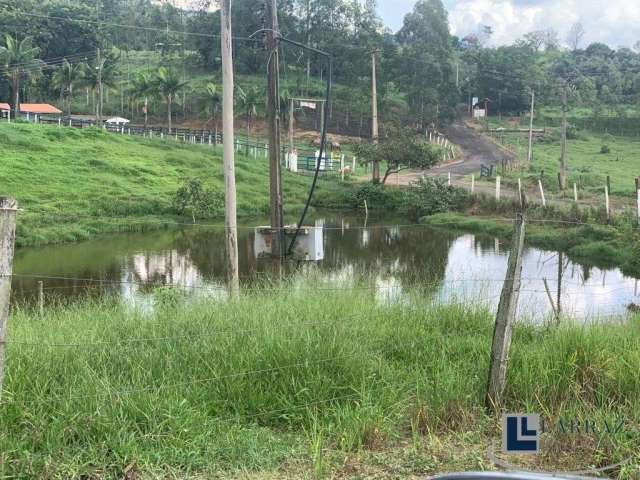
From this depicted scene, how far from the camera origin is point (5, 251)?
3645 millimetres

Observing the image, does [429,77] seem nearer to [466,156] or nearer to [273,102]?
[466,156]

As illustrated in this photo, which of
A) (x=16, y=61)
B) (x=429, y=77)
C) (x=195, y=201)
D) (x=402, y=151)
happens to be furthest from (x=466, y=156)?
(x=16, y=61)

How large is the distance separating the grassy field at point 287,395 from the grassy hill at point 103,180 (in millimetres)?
18799

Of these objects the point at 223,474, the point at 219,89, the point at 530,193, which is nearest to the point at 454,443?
the point at 223,474

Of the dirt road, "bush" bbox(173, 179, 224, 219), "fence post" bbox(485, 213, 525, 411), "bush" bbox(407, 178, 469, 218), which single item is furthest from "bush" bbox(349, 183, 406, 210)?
"fence post" bbox(485, 213, 525, 411)

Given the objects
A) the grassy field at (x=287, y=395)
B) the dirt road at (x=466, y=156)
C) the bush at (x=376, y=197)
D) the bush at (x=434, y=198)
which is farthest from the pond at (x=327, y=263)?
the dirt road at (x=466, y=156)

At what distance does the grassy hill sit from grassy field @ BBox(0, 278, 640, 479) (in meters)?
18.8

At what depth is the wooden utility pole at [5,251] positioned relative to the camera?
11.9 feet

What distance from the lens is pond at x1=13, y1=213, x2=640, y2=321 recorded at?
1573 cm

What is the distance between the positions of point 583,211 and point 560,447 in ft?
76.4

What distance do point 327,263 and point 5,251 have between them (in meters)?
15.6

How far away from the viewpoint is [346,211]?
37.1 m

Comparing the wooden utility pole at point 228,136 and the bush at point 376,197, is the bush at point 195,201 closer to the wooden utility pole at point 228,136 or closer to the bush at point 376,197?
the bush at point 376,197

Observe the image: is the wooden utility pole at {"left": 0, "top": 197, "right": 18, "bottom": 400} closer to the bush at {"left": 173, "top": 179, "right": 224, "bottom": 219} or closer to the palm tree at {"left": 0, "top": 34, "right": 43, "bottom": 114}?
the bush at {"left": 173, "top": 179, "right": 224, "bottom": 219}
